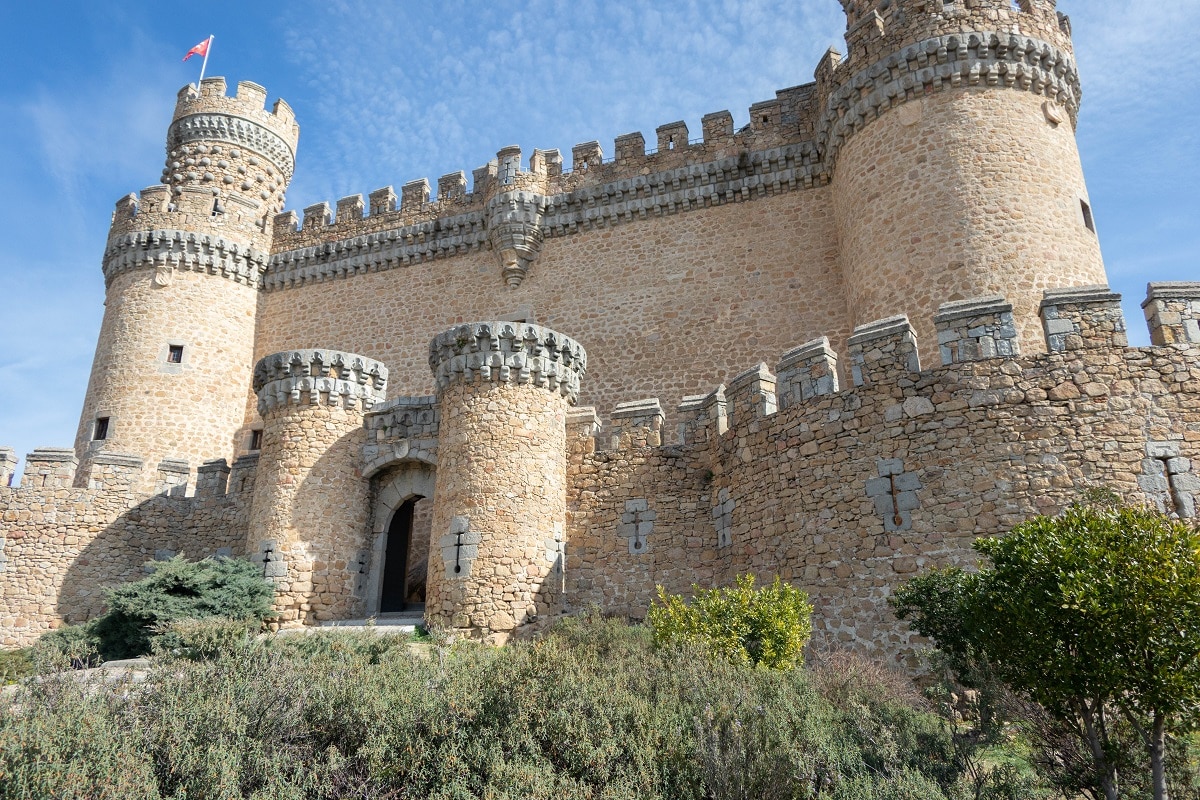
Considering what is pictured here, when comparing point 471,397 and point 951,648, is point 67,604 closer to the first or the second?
point 471,397

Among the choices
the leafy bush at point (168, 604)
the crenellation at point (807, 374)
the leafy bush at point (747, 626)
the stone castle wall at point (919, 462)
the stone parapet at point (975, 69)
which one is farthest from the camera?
the stone parapet at point (975, 69)

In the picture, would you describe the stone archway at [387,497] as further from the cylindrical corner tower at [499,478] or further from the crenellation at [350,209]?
the crenellation at [350,209]

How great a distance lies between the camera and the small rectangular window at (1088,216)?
13.6 m

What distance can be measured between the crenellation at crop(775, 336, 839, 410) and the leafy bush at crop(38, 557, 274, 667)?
7306 millimetres

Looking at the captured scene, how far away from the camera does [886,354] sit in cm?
923

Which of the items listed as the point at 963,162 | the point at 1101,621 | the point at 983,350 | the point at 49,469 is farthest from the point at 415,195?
the point at 1101,621

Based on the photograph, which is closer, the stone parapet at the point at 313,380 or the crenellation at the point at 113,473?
the stone parapet at the point at 313,380

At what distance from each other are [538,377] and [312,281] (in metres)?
10.8

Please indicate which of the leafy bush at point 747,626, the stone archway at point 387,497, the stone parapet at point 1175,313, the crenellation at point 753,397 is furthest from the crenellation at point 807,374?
the stone archway at point 387,497

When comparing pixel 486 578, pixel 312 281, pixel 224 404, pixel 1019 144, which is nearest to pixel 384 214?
pixel 312 281

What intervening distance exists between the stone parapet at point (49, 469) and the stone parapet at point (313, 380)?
4.61 meters

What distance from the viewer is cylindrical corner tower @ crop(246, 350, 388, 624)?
11.8 m

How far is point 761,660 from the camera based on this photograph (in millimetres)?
7648

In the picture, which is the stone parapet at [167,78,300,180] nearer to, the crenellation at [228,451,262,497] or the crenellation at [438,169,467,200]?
the crenellation at [438,169,467,200]
